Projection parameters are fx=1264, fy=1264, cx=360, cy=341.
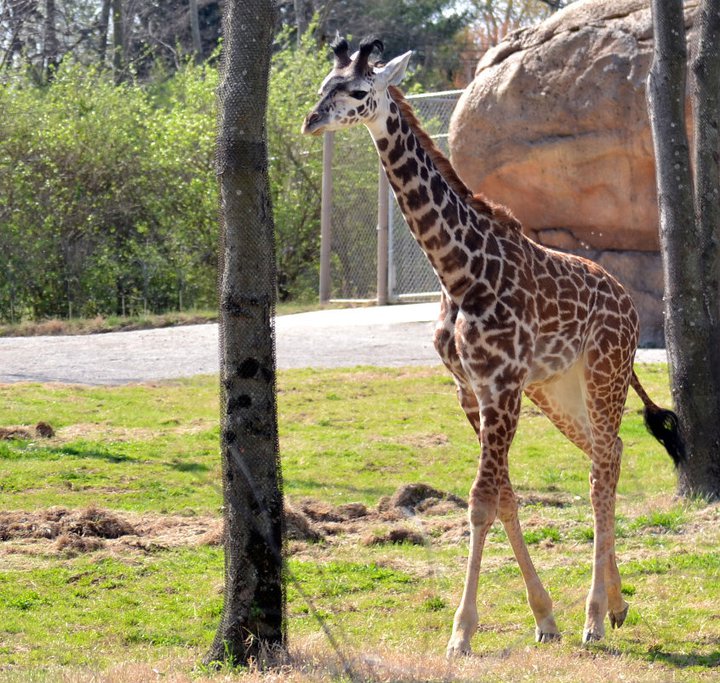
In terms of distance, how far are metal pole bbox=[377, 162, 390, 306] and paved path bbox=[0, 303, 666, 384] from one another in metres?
0.73

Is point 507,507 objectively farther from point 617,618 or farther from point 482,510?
point 617,618

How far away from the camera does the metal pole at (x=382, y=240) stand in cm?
1955

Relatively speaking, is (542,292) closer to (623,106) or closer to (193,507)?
(193,507)

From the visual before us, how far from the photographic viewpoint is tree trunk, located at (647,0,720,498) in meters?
9.12

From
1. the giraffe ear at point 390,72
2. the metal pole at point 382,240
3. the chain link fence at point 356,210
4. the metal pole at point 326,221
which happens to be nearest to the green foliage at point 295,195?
the chain link fence at point 356,210

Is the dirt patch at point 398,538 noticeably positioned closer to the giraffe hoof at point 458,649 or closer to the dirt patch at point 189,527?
the dirt patch at point 189,527

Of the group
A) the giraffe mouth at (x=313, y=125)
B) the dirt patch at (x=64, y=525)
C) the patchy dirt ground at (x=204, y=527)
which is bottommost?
the patchy dirt ground at (x=204, y=527)

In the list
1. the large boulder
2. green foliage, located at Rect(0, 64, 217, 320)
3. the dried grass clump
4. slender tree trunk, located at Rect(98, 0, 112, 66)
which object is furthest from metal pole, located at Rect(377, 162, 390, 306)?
slender tree trunk, located at Rect(98, 0, 112, 66)

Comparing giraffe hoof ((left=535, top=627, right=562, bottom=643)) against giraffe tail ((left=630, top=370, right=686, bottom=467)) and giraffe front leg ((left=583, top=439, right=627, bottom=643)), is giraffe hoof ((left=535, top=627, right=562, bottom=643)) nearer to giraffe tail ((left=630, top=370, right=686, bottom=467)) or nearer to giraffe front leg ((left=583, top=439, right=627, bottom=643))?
giraffe front leg ((left=583, top=439, right=627, bottom=643))

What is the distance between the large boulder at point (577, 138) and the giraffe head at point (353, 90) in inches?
334

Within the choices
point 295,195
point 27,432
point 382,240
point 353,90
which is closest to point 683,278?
point 353,90

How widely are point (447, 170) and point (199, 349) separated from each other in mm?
9783

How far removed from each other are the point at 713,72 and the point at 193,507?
16.5 feet

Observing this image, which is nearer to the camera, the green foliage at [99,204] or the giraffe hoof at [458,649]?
the giraffe hoof at [458,649]
